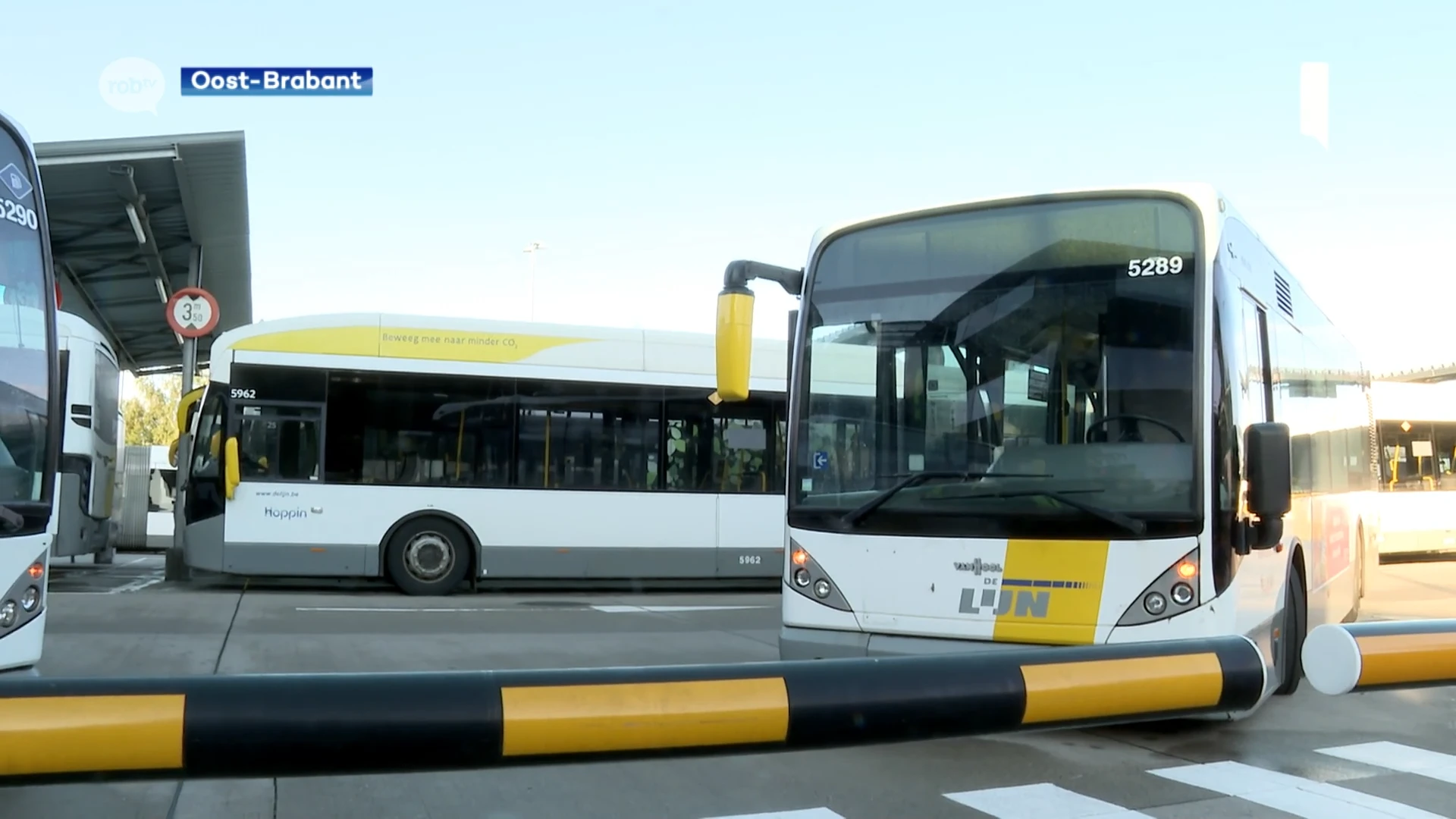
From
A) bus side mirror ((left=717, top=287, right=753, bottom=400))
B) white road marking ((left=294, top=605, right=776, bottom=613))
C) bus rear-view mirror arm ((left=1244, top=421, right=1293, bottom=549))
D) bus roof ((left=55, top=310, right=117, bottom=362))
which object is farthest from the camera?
bus roof ((left=55, top=310, right=117, bottom=362))

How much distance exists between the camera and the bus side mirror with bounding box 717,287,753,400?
6.34 meters

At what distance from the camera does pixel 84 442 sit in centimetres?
1487

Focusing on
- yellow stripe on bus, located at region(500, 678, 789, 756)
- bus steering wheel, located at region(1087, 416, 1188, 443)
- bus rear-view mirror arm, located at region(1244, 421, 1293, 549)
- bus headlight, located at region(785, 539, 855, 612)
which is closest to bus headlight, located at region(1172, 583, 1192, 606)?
bus rear-view mirror arm, located at region(1244, 421, 1293, 549)

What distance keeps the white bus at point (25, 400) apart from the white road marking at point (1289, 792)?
5.09 metres

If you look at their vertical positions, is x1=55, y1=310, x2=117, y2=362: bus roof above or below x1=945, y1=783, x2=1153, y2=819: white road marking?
above

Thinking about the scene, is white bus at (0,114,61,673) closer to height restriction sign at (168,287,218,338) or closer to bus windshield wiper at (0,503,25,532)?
bus windshield wiper at (0,503,25,532)

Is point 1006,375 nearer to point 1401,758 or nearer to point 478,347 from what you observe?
point 1401,758

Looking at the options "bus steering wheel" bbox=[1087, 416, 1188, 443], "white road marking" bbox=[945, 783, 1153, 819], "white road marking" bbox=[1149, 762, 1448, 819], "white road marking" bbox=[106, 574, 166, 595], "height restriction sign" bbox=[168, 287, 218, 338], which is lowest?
"white road marking" bbox=[106, 574, 166, 595]

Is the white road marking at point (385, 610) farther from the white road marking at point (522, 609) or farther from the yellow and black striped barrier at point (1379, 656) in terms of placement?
the yellow and black striped barrier at point (1379, 656)

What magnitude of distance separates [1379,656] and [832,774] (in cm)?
325

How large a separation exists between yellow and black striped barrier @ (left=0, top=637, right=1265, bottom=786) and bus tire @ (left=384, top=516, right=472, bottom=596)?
12467mm

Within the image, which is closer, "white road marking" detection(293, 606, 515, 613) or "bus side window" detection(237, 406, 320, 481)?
"white road marking" detection(293, 606, 515, 613)

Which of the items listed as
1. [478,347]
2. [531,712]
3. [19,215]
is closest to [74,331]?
[478,347]

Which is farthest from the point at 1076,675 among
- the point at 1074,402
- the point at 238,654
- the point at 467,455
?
the point at 467,455
